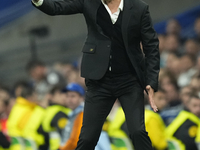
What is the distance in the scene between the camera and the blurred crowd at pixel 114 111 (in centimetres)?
736

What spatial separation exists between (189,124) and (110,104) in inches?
87.2

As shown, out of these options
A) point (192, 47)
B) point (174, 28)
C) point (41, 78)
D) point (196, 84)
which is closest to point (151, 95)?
point (196, 84)

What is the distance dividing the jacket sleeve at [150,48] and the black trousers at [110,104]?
144mm

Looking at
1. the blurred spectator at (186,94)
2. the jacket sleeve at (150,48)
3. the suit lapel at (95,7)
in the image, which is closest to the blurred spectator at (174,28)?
the blurred spectator at (186,94)

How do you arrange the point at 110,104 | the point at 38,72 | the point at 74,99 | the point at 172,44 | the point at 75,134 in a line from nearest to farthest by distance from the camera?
the point at 110,104 → the point at 75,134 → the point at 74,99 → the point at 172,44 → the point at 38,72

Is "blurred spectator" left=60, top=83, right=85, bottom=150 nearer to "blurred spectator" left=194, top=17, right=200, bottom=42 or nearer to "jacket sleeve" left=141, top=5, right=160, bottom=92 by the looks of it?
"jacket sleeve" left=141, top=5, right=160, bottom=92

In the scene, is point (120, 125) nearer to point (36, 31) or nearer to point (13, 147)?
point (13, 147)

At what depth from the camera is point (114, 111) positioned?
9.38 meters

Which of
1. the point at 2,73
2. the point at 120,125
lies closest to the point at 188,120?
the point at 120,125

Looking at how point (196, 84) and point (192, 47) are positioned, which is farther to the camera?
point (192, 47)

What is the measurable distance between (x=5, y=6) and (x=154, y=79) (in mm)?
5188

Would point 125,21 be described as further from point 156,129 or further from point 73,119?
point 73,119

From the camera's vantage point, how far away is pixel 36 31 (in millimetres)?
14477

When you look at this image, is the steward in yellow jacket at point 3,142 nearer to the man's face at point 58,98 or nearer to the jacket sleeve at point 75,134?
the man's face at point 58,98
